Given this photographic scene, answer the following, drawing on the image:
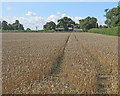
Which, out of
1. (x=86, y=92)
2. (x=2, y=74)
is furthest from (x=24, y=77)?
(x=86, y=92)

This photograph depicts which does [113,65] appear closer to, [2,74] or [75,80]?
[75,80]

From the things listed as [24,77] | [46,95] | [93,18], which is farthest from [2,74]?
[93,18]

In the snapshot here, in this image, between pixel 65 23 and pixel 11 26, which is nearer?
pixel 65 23

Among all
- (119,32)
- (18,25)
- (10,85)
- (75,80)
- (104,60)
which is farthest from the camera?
(18,25)

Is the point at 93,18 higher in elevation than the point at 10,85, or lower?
higher

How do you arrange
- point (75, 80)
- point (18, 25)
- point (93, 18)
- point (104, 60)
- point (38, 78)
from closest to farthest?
point (75, 80) → point (38, 78) → point (104, 60) → point (93, 18) → point (18, 25)

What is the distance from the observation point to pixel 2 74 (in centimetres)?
594

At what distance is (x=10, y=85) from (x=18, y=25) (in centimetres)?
13843

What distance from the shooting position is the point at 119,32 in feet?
146

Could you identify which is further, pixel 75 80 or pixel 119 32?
pixel 119 32

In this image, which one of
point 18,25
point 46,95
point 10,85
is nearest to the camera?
point 46,95

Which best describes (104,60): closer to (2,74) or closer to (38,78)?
(38,78)

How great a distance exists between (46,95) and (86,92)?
110 cm

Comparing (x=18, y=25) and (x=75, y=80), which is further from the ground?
(x=18, y=25)
